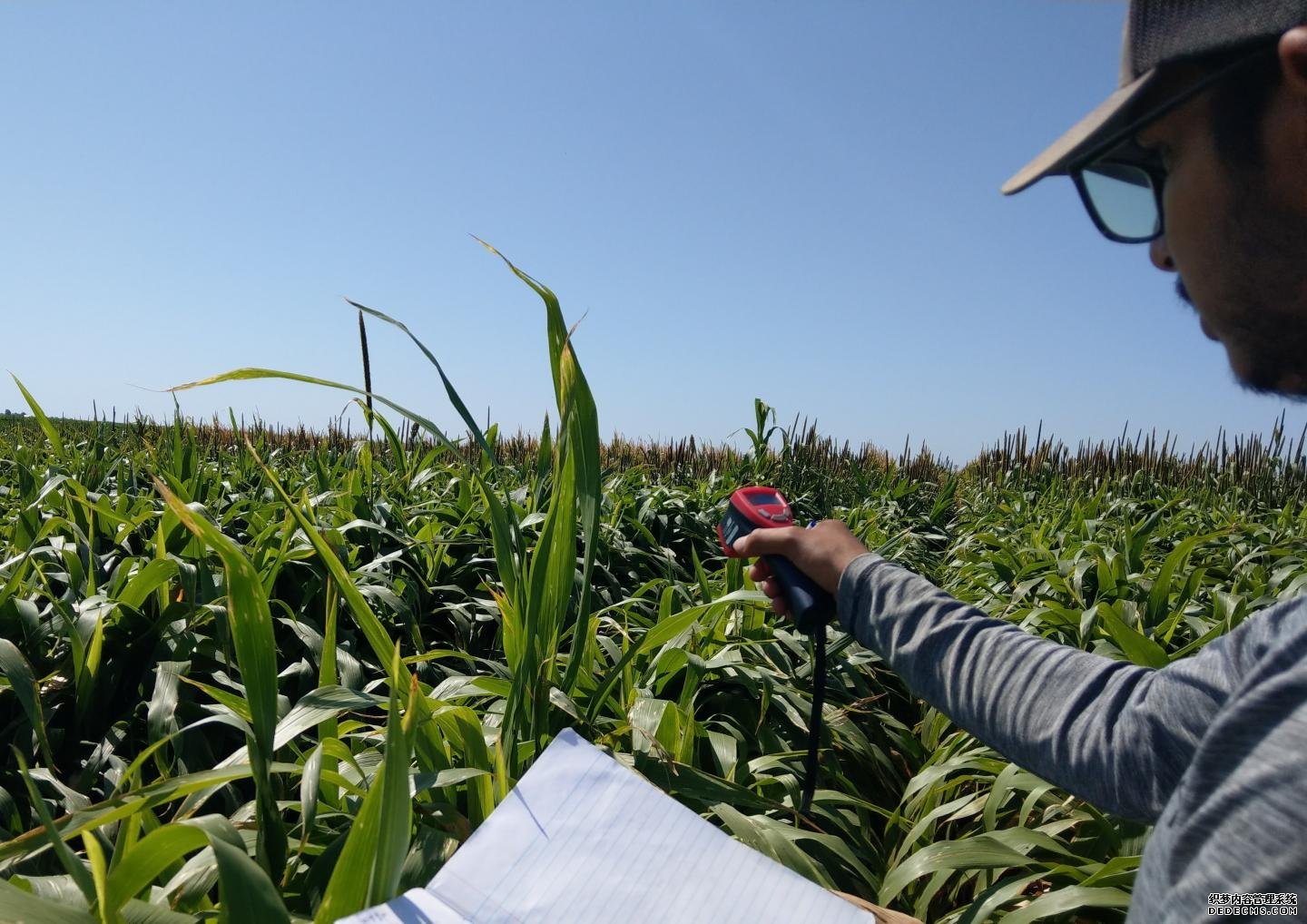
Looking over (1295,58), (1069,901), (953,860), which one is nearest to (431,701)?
(953,860)

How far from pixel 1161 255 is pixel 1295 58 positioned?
22cm

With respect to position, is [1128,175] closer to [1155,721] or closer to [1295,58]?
[1295,58]

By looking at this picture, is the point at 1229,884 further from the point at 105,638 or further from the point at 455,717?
the point at 105,638

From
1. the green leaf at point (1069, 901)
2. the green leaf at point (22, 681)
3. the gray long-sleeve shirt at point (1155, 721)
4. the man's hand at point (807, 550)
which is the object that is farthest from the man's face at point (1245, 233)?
the green leaf at point (22, 681)

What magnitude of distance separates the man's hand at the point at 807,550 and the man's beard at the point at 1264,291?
566mm

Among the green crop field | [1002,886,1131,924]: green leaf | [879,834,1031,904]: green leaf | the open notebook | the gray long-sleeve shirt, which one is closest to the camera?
the gray long-sleeve shirt

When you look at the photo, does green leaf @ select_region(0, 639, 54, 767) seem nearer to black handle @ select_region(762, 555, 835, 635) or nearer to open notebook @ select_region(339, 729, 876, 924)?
open notebook @ select_region(339, 729, 876, 924)

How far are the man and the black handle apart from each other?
16 cm

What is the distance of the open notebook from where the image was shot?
2.40 ft

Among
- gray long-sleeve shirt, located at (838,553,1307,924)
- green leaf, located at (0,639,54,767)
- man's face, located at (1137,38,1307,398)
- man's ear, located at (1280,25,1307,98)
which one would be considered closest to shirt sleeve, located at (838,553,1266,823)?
gray long-sleeve shirt, located at (838,553,1307,924)

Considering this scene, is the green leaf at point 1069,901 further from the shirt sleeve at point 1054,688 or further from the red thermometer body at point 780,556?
the red thermometer body at point 780,556

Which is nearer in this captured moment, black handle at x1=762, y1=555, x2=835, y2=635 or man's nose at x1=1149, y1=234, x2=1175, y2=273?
man's nose at x1=1149, y1=234, x2=1175, y2=273

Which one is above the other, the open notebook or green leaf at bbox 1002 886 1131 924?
the open notebook

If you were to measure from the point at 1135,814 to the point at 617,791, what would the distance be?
1.87ft
